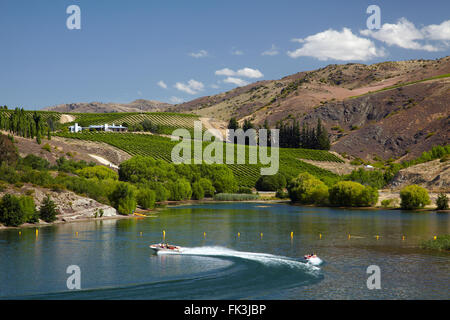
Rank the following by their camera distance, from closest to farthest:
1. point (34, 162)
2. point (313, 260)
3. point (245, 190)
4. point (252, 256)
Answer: point (313, 260) → point (252, 256) → point (34, 162) → point (245, 190)

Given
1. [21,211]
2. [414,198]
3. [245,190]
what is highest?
[245,190]

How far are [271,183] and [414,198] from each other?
56.0 metres

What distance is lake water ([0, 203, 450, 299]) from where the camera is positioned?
39.5 metres

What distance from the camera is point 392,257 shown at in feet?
175

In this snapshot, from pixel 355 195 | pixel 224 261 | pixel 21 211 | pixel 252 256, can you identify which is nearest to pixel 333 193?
pixel 355 195

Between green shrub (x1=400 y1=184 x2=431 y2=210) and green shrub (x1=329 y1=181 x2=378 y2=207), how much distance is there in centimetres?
755

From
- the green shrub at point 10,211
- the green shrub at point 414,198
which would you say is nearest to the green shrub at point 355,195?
the green shrub at point 414,198

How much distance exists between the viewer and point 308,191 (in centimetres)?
13288

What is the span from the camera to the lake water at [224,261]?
3950cm

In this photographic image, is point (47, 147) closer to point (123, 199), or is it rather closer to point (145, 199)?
point (145, 199)

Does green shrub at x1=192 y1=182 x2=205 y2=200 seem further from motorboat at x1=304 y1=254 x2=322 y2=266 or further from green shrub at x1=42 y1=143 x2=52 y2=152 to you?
motorboat at x1=304 y1=254 x2=322 y2=266
